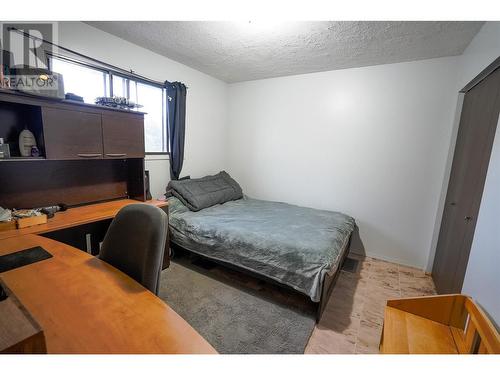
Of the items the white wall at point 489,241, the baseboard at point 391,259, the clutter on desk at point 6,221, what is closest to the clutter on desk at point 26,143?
the clutter on desk at point 6,221

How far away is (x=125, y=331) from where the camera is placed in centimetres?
A: 75

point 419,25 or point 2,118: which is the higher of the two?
point 419,25

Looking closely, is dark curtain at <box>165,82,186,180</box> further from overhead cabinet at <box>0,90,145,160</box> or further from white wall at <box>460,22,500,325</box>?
white wall at <box>460,22,500,325</box>

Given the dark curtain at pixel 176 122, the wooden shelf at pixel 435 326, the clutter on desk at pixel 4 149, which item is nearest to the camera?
the wooden shelf at pixel 435 326

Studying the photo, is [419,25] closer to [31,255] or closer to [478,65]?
[478,65]

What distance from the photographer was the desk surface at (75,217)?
5.11ft

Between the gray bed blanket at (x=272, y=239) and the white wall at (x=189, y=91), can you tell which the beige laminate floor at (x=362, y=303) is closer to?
the gray bed blanket at (x=272, y=239)

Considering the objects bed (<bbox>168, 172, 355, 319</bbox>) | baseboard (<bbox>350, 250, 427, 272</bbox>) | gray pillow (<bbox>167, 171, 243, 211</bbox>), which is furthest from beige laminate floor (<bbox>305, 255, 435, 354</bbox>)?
gray pillow (<bbox>167, 171, 243, 211</bbox>)

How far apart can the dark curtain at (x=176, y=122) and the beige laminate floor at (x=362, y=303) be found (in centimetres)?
245

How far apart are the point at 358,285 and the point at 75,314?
2445mm

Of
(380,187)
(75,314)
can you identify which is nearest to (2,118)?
(75,314)

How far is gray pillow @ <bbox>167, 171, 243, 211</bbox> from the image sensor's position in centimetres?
282

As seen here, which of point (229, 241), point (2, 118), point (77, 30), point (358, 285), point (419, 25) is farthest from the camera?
point (358, 285)

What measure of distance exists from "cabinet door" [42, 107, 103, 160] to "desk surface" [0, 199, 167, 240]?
492mm
